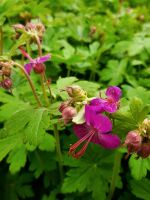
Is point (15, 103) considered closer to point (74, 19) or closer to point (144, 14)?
point (74, 19)

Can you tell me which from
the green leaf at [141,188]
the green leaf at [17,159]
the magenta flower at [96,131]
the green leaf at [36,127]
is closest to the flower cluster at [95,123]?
the magenta flower at [96,131]

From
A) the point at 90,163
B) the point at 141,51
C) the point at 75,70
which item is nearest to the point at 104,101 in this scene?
the point at 90,163

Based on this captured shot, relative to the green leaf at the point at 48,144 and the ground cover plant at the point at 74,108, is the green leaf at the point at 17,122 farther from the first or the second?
the green leaf at the point at 48,144

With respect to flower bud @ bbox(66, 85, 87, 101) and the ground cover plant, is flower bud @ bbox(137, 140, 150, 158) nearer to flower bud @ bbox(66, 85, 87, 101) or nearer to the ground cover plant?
the ground cover plant

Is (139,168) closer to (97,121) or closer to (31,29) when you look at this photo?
(97,121)

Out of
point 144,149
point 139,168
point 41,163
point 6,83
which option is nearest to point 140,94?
point 139,168

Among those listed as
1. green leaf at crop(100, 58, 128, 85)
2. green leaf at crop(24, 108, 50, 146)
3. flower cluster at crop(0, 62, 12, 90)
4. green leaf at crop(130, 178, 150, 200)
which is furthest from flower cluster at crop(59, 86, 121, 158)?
green leaf at crop(100, 58, 128, 85)
